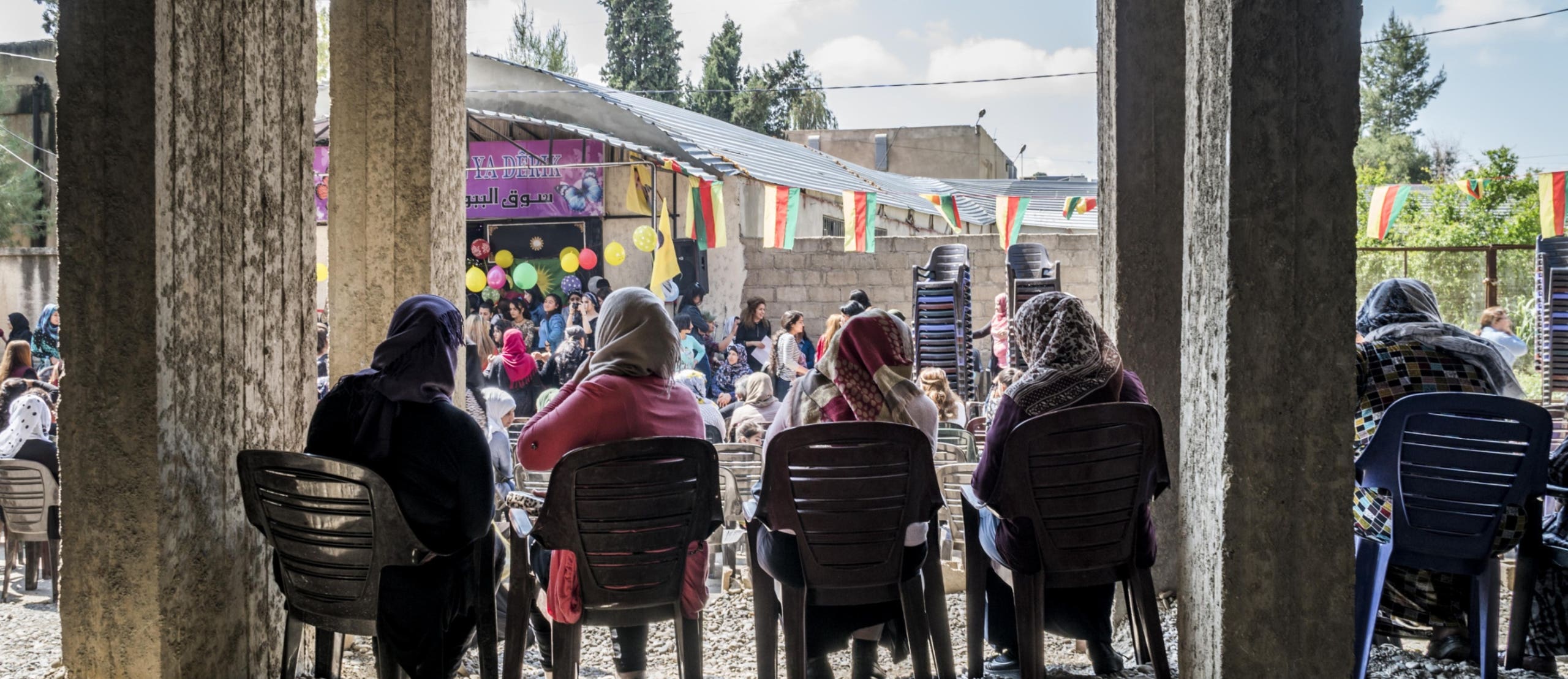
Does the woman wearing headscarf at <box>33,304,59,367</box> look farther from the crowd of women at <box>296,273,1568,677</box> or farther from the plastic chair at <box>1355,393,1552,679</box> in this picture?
the plastic chair at <box>1355,393,1552,679</box>

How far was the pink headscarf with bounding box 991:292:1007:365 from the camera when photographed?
8289mm

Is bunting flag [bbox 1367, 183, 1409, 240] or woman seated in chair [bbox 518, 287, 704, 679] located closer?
woman seated in chair [bbox 518, 287, 704, 679]

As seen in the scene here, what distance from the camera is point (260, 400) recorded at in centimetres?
320

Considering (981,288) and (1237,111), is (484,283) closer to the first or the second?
(981,288)

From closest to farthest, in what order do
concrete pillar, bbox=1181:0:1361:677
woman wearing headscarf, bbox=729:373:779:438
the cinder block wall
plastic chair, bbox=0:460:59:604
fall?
concrete pillar, bbox=1181:0:1361:677 → plastic chair, bbox=0:460:59:604 → woman wearing headscarf, bbox=729:373:779:438 → the cinder block wall

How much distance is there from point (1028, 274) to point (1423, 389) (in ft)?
11.3

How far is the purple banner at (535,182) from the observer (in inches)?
528

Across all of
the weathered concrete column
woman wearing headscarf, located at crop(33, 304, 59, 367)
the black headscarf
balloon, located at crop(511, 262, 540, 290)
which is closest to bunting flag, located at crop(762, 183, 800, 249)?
balloon, located at crop(511, 262, 540, 290)

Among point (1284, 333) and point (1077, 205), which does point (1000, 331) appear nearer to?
point (1077, 205)

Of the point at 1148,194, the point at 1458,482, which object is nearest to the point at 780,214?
the point at 1148,194

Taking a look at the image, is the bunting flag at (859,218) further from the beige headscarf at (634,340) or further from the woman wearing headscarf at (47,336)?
the beige headscarf at (634,340)

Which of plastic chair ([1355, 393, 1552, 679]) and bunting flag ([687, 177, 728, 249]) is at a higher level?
bunting flag ([687, 177, 728, 249])

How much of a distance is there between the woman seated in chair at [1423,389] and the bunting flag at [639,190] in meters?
10.1

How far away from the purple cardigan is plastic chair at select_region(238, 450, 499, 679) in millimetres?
1569
